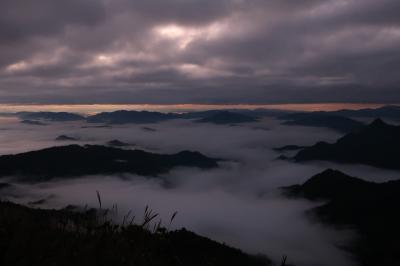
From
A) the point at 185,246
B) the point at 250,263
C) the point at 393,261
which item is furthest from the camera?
the point at 393,261

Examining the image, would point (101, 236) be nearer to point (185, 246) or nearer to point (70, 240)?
point (70, 240)

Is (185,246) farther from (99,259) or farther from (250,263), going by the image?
(99,259)

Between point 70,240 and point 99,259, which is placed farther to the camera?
point 70,240

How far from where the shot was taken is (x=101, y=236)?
650 cm

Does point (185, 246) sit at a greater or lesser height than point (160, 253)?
lesser

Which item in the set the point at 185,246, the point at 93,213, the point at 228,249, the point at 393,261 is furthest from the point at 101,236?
the point at 393,261

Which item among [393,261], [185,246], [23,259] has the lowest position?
[393,261]

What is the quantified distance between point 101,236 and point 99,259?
0.67 metres

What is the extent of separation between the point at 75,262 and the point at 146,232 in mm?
1751

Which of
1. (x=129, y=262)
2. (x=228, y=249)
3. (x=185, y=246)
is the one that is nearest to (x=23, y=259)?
(x=129, y=262)

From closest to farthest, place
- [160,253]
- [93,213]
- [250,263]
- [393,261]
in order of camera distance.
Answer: [160,253] < [93,213] < [250,263] < [393,261]

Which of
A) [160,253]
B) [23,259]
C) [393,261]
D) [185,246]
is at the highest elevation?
[23,259]

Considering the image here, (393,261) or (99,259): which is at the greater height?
(99,259)

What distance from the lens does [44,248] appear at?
6.09 m
